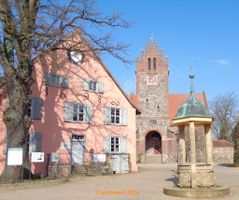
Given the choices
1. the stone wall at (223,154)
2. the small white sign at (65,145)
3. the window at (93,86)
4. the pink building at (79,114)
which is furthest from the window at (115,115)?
the stone wall at (223,154)

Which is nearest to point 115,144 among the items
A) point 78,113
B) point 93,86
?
point 78,113

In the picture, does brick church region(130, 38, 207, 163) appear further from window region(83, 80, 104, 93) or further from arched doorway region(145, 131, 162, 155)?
window region(83, 80, 104, 93)

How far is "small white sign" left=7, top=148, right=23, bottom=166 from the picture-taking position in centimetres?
1578

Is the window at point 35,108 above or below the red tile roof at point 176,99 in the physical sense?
below

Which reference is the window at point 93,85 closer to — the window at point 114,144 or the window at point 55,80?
the window at point 55,80

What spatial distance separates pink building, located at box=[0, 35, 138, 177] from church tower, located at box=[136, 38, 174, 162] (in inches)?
739

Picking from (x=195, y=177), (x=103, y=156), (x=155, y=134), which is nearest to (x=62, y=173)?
(x=103, y=156)

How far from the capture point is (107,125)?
25109mm

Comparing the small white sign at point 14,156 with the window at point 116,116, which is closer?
the small white sign at point 14,156

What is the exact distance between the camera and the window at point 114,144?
2512cm

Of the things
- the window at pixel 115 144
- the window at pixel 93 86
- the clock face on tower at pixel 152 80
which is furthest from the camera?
the clock face on tower at pixel 152 80

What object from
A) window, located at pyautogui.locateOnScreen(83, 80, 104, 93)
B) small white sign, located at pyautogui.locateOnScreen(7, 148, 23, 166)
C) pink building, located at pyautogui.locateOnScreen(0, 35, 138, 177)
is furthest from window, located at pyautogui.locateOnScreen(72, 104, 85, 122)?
small white sign, located at pyautogui.locateOnScreen(7, 148, 23, 166)

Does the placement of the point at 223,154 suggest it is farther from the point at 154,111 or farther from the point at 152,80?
the point at 152,80

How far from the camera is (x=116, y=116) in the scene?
25797 millimetres
